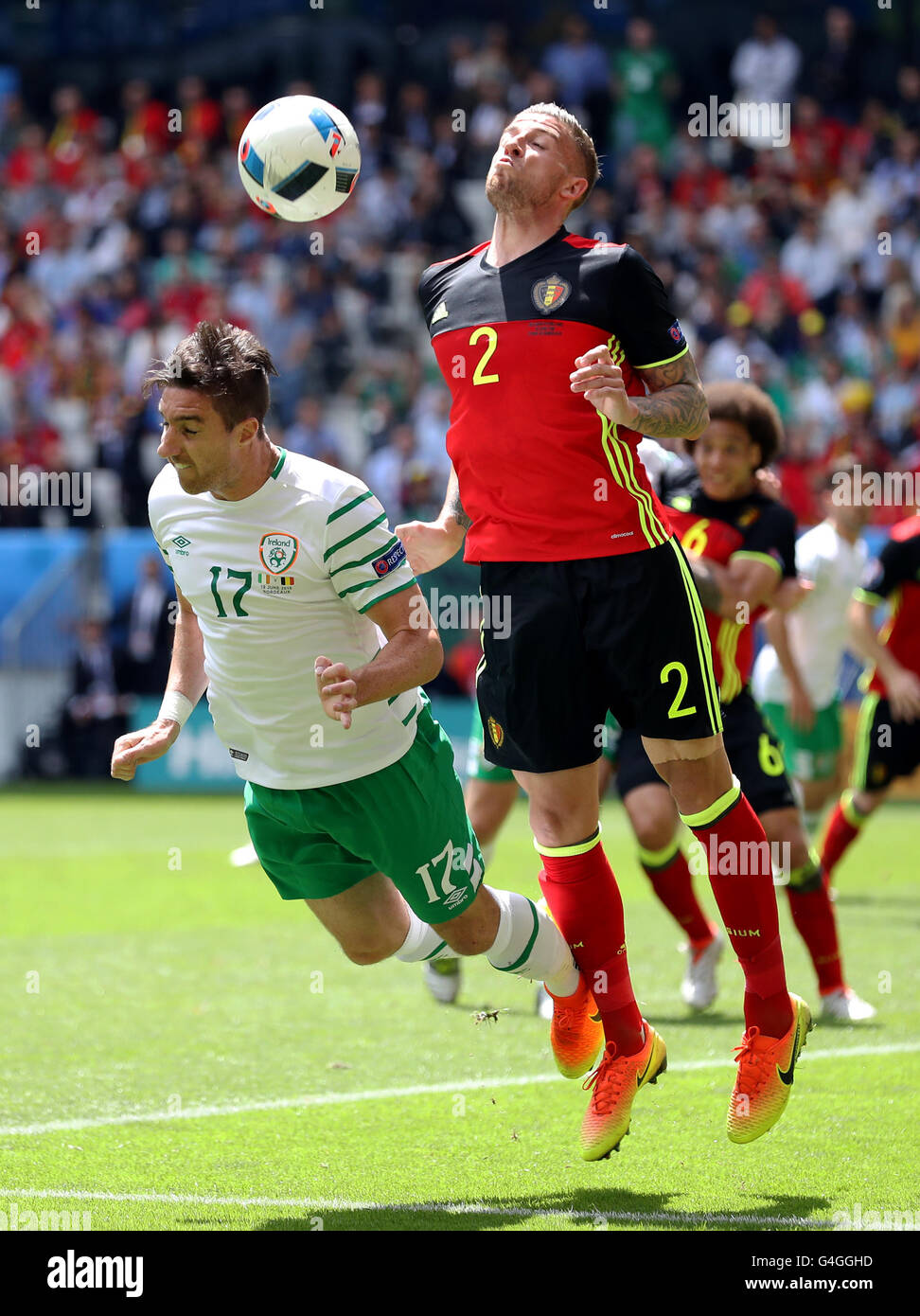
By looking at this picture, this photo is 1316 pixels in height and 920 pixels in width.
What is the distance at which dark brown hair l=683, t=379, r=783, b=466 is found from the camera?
6.41 metres

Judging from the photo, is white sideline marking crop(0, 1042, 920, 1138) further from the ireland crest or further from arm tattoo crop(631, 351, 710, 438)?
arm tattoo crop(631, 351, 710, 438)

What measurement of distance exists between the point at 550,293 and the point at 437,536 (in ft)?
Result: 2.88

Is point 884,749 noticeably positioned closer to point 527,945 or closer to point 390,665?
point 527,945

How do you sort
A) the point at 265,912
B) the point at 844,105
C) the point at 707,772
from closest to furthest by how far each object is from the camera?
the point at 707,772
the point at 265,912
the point at 844,105

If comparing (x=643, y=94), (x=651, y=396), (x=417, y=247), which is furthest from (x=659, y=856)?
(x=643, y=94)

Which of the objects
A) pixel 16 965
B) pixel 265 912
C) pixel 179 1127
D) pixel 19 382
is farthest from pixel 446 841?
pixel 19 382

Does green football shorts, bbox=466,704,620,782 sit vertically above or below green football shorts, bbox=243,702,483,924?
below

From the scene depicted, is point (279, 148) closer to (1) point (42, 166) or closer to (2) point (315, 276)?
(2) point (315, 276)

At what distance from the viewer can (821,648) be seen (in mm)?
11281

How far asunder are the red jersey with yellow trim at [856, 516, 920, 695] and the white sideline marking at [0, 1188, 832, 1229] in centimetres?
544

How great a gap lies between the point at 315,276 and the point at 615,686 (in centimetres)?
1751

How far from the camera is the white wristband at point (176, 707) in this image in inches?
185

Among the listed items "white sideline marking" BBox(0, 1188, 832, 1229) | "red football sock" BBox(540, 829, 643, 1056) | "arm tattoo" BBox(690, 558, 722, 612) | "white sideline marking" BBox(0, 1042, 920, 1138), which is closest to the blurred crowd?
"arm tattoo" BBox(690, 558, 722, 612)

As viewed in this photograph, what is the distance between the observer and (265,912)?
1005cm
